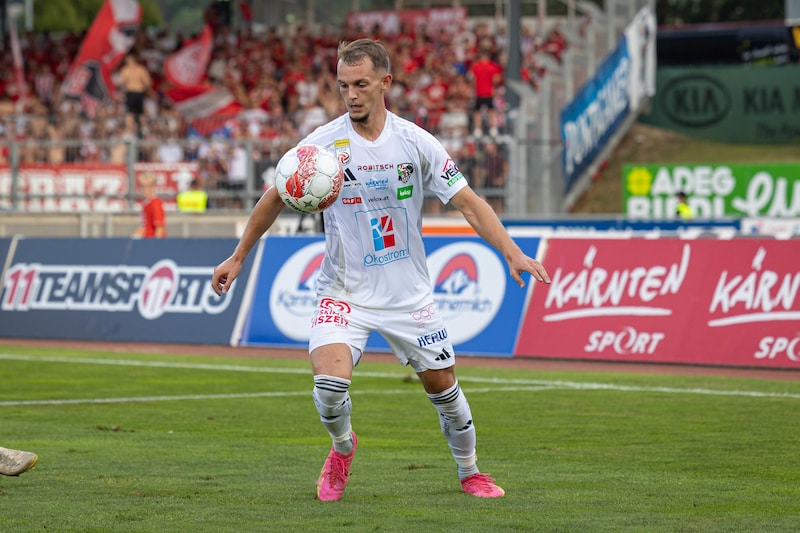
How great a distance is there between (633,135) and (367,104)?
3456cm

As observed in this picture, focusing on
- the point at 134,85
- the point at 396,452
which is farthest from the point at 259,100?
the point at 396,452

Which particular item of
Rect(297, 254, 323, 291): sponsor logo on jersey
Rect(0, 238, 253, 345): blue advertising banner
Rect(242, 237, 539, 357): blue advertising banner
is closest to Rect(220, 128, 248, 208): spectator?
Rect(0, 238, 253, 345): blue advertising banner

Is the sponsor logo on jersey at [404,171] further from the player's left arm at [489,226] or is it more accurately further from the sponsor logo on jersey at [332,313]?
the sponsor logo on jersey at [332,313]

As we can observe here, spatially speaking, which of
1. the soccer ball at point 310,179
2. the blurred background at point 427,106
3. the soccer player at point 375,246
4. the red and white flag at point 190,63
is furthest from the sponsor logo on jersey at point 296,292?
the red and white flag at point 190,63

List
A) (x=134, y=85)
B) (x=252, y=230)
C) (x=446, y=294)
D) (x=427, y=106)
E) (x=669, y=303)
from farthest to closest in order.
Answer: (x=134, y=85) → (x=427, y=106) → (x=446, y=294) → (x=669, y=303) → (x=252, y=230)

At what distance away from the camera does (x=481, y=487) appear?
8.00m

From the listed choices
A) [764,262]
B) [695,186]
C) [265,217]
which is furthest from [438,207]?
[265,217]

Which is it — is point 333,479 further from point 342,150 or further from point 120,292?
point 120,292

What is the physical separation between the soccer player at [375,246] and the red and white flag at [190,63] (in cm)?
3000

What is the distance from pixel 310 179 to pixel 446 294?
10445mm

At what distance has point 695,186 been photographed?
33.4 meters

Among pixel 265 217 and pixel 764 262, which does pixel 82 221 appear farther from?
pixel 265 217

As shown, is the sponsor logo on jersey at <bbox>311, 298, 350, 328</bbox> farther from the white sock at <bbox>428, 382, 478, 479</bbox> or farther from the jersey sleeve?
the jersey sleeve

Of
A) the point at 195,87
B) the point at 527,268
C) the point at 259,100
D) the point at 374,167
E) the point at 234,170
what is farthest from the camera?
the point at 195,87
